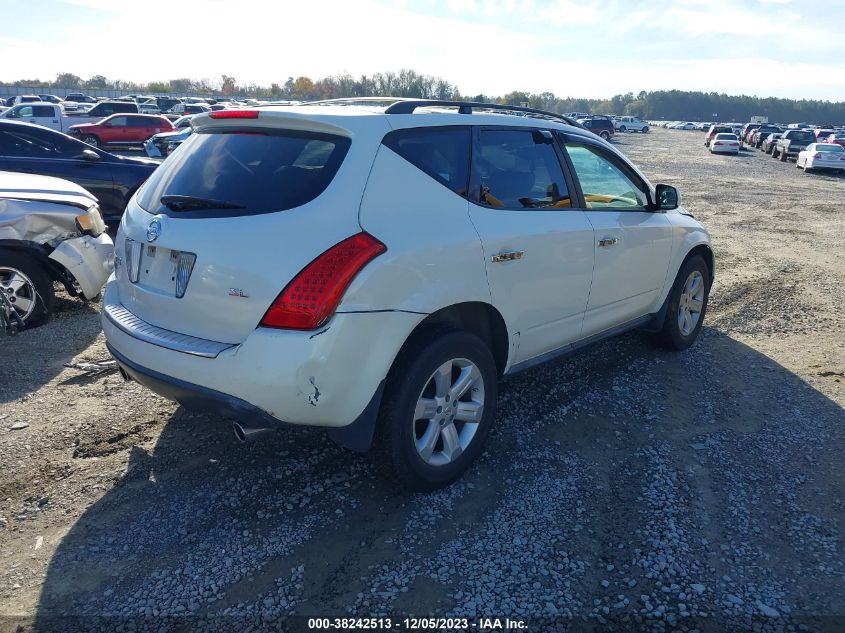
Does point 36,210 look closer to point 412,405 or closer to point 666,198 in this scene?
point 412,405

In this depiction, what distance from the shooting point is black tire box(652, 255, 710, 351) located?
5082 mm

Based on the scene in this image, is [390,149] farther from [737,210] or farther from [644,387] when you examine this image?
[737,210]

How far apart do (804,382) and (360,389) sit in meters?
3.75

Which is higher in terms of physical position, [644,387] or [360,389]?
[360,389]

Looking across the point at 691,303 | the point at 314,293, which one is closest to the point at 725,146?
the point at 691,303

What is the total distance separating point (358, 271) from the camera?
8.79ft

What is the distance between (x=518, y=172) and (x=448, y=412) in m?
1.43

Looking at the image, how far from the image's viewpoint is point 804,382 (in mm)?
4844

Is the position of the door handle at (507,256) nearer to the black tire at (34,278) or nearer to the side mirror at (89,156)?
the black tire at (34,278)

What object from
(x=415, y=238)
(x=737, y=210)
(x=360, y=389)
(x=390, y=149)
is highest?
(x=390, y=149)

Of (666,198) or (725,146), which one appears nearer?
(666,198)

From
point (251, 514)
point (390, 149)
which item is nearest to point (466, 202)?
point (390, 149)

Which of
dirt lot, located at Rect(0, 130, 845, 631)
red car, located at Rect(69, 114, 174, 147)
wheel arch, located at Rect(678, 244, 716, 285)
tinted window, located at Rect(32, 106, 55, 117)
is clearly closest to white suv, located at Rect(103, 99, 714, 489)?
dirt lot, located at Rect(0, 130, 845, 631)

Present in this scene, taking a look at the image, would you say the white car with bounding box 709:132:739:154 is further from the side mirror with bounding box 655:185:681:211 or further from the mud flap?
the mud flap
